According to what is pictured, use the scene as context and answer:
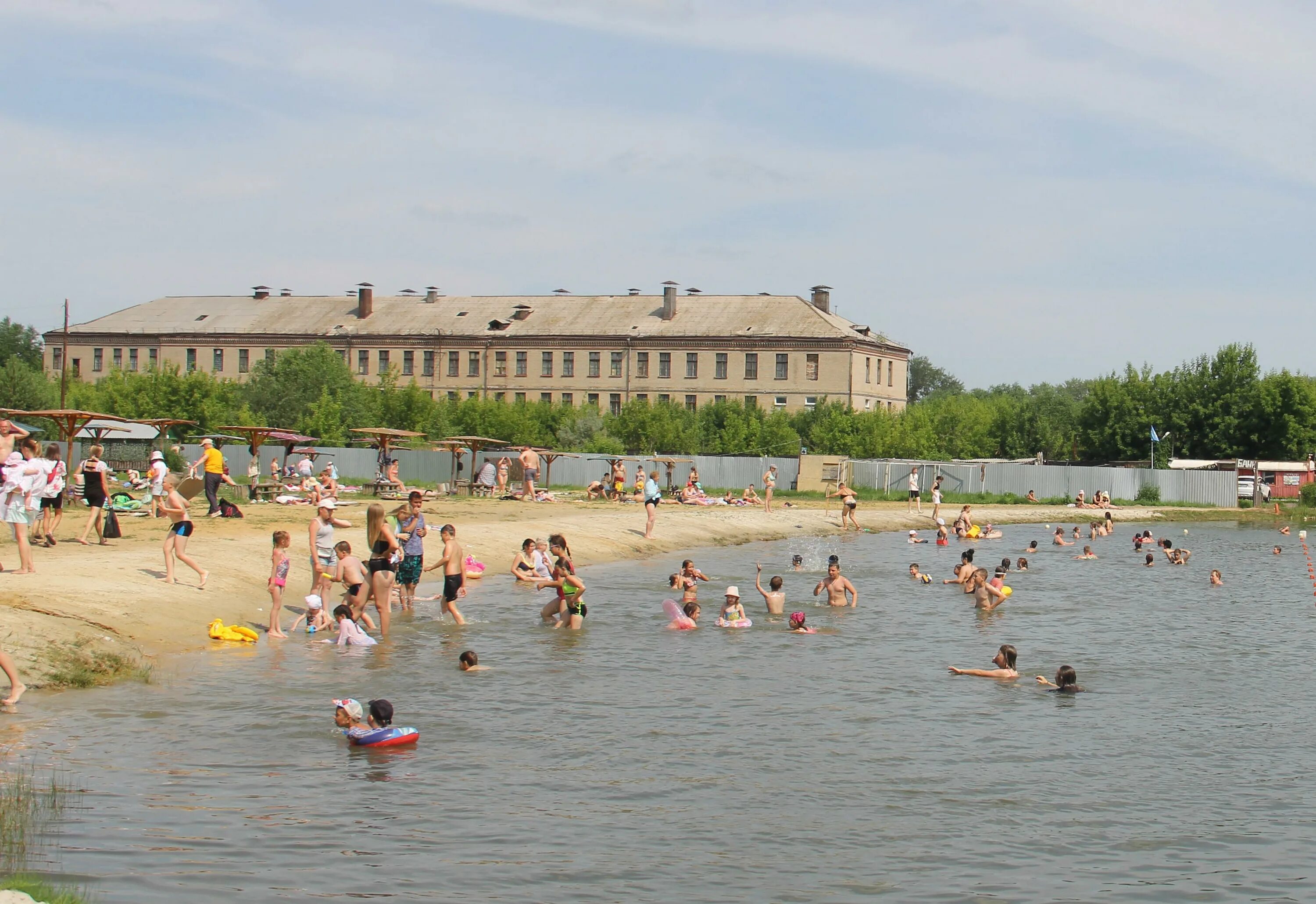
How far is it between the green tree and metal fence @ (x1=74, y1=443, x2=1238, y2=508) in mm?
62218

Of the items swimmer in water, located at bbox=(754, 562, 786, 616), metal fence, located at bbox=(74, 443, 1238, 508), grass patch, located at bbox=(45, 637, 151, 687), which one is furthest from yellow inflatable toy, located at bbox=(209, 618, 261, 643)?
metal fence, located at bbox=(74, 443, 1238, 508)

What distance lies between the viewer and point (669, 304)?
276ft

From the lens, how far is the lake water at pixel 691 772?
957 centimetres

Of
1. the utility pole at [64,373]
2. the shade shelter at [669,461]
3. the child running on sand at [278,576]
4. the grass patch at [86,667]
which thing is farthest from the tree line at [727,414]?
the grass patch at [86,667]

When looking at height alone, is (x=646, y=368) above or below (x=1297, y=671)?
above

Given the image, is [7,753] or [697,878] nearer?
[697,878]

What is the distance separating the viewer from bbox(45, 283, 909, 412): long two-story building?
80.4 metres

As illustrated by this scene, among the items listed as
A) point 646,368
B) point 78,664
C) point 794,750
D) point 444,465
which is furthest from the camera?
point 646,368

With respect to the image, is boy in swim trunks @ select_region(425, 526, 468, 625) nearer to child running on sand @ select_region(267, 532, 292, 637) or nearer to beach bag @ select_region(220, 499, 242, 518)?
child running on sand @ select_region(267, 532, 292, 637)

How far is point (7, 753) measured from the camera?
11508 millimetres

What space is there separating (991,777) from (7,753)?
917cm

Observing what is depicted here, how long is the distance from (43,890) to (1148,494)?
61.0m

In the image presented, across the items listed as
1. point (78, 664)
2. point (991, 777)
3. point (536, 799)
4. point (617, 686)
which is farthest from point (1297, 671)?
point (78, 664)

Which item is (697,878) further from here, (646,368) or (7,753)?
(646,368)
